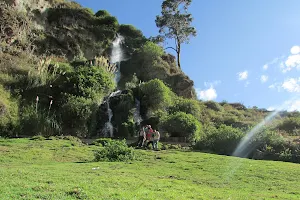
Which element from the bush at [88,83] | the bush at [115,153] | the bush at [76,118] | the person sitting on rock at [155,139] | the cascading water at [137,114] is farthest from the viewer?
the cascading water at [137,114]

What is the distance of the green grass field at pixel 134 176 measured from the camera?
7918 mm

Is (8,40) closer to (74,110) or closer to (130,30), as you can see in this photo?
(74,110)

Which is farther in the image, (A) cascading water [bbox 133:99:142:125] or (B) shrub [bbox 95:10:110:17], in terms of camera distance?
(B) shrub [bbox 95:10:110:17]

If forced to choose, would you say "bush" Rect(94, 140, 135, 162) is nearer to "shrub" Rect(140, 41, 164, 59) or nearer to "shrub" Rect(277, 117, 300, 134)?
"shrub" Rect(277, 117, 300, 134)

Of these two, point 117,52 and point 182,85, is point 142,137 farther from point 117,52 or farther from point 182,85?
point 117,52

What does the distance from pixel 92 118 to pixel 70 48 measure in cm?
1485

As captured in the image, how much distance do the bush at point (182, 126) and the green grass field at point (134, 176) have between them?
256 inches

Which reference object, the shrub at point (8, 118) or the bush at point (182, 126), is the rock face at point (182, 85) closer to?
the bush at point (182, 126)

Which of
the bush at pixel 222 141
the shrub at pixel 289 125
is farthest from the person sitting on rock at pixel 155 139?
the shrub at pixel 289 125

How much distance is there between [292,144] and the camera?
771 inches

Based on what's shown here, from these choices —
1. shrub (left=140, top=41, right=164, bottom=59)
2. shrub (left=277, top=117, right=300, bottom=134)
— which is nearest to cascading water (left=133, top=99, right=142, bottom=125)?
shrub (left=140, top=41, right=164, bottom=59)

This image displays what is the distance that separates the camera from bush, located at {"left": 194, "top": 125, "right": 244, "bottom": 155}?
66.7 feet

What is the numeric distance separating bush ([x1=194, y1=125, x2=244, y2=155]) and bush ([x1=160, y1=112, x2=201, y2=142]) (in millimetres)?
2297

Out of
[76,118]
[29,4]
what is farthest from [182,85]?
[29,4]
